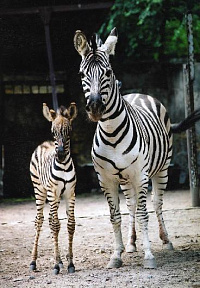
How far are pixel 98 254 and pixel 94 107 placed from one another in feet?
6.73

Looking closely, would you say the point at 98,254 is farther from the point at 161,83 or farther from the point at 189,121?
the point at 161,83

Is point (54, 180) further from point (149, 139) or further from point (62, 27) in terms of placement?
point (62, 27)

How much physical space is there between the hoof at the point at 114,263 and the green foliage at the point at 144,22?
843 cm

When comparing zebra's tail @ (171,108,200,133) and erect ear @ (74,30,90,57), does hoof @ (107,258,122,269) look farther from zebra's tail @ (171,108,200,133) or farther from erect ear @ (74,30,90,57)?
zebra's tail @ (171,108,200,133)

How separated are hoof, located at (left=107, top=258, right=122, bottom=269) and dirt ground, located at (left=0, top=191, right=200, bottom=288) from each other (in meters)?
0.05

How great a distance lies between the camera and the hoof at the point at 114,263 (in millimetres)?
6027

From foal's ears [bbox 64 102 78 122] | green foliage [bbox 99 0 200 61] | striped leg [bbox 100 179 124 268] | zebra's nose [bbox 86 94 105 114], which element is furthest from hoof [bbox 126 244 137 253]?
green foliage [bbox 99 0 200 61]

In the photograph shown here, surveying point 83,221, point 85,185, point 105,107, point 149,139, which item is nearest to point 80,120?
point 85,185

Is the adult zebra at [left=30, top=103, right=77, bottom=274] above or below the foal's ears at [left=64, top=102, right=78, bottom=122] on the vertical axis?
below

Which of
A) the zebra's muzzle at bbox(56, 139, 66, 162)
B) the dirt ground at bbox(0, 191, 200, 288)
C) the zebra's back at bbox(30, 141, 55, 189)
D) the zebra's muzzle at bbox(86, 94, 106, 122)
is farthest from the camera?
the zebra's back at bbox(30, 141, 55, 189)

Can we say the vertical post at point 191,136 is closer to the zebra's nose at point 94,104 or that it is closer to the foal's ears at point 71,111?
the foal's ears at point 71,111

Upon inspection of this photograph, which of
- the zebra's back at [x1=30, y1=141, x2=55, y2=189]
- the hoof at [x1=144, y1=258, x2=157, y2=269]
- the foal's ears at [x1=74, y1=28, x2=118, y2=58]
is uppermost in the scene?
the foal's ears at [x1=74, y1=28, x2=118, y2=58]

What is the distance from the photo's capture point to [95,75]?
5742mm

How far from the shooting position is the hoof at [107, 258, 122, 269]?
603 cm
